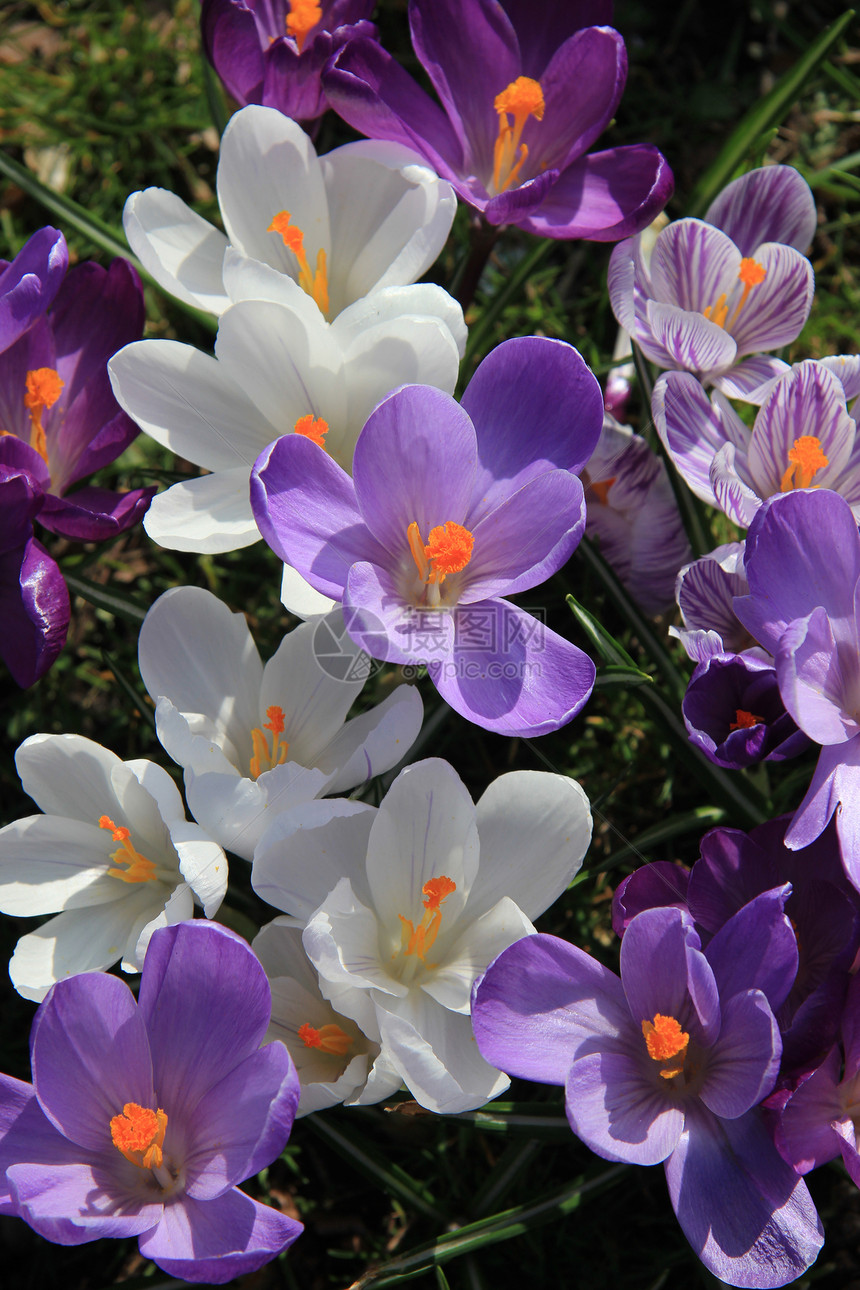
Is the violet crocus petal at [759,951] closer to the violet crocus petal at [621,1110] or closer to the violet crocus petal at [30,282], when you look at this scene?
the violet crocus petal at [621,1110]

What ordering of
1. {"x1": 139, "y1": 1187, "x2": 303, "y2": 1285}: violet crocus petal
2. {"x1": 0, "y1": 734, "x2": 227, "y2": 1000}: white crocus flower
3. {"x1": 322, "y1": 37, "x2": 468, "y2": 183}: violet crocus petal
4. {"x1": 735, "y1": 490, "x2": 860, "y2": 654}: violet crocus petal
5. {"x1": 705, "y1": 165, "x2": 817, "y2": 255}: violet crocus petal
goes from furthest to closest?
{"x1": 705, "y1": 165, "x2": 817, "y2": 255}: violet crocus petal
{"x1": 322, "y1": 37, "x2": 468, "y2": 183}: violet crocus petal
{"x1": 0, "y1": 734, "x2": 227, "y2": 1000}: white crocus flower
{"x1": 735, "y1": 490, "x2": 860, "y2": 654}: violet crocus petal
{"x1": 139, "y1": 1187, "x2": 303, "y2": 1285}: violet crocus petal

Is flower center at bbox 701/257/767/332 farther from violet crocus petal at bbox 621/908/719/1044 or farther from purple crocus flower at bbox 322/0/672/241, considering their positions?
violet crocus petal at bbox 621/908/719/1044

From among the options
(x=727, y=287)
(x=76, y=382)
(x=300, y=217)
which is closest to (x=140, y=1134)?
(x=76, y=382)

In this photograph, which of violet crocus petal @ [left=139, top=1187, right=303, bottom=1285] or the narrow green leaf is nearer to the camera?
violet crocus petal @ [left=139, top=1187, right=303, bottom=1285]

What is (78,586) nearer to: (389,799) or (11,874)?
(11,874)

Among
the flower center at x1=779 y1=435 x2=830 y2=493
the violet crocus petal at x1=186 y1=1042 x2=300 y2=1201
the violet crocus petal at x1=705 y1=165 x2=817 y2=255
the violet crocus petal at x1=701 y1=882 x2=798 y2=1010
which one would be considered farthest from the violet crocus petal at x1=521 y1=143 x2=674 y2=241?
the violet crocus petal at x1=186 y1=1042 x2=300 y2=1201

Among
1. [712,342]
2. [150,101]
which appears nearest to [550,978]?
[712,342]

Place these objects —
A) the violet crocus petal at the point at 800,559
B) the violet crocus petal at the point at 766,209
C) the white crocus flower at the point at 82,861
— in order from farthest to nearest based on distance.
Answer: the violet crocus petal at the point at 766,209, the white crocus flower at the point at 82,861, the violet crocus petal at the point at 800,559

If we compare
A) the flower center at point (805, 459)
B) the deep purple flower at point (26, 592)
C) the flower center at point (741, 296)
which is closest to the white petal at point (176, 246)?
the deep purple flower at point (26, 592)
